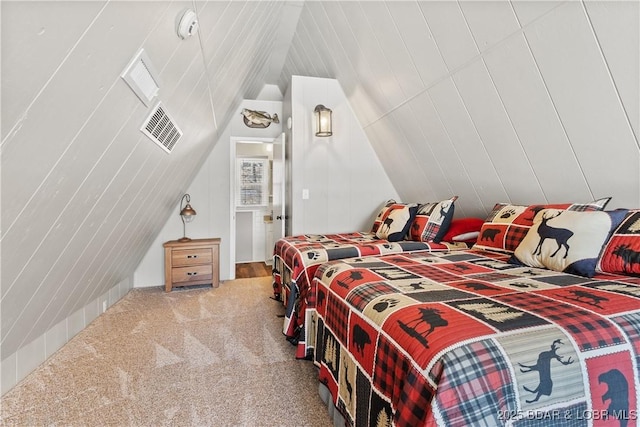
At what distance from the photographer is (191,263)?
3.59m

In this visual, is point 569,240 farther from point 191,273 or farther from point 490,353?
point 191,273

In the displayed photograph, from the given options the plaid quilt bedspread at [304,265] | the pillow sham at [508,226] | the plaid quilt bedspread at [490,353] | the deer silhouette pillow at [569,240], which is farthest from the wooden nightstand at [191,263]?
the deer silhouette pillow at [569,240]

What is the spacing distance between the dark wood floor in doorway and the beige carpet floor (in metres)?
1.47

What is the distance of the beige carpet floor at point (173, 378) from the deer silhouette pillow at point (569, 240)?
1367 mm

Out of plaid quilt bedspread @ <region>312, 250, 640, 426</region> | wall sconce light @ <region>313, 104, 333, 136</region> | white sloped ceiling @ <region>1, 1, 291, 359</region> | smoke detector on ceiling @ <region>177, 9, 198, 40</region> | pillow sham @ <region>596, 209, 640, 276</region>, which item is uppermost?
wall sconce light @ <region>313, 104, 333, 136</region>

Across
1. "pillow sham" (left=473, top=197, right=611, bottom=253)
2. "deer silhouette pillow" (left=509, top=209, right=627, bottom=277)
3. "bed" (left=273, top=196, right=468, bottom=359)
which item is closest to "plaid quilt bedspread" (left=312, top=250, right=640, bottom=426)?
"deer silhouette pillow" (left=509, top=209, right=627, bottom=277)

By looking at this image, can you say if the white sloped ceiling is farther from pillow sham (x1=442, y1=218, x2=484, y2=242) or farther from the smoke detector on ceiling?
pillow sham (x1=442, y1=218, x2=484, y2=242)

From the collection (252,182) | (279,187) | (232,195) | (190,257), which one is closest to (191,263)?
(190,257)

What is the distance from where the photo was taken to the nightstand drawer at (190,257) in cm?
352

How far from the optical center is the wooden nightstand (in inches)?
138

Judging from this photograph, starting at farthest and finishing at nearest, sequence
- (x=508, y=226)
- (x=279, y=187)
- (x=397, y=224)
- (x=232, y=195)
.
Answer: (x=232, y=195), (x=279, y=187), (x=397, y=224), (x=508, y=226)

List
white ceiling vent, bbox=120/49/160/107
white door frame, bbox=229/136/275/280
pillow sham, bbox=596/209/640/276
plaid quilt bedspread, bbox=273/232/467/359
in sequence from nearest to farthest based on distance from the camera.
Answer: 1. white ceiling vent, bbox=120/49/160/107
2. pillow sham, bbox=596/209/640/276
3. plaid quilt bedspread, bbox=273/232/467/359
4. white door frame, bbox=229/136/275/280

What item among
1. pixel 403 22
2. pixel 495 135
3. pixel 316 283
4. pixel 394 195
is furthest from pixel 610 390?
pixel 394 195

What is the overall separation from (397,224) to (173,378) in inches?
79.2
